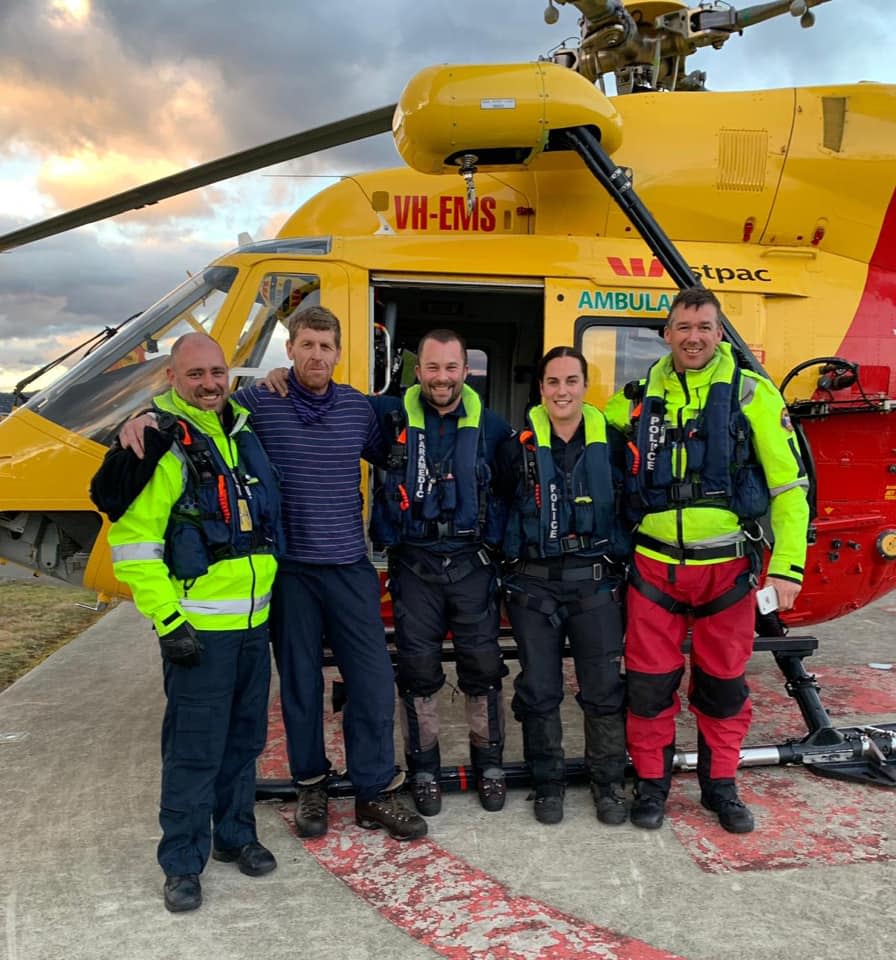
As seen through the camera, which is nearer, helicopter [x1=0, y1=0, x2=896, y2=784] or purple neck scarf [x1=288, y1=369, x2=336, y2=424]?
purple neck scarf [x1=288, y1=369, x2=336, y2=424]

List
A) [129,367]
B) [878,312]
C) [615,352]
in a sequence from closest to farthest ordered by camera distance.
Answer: [129,367] < [615,352] < [878,312]

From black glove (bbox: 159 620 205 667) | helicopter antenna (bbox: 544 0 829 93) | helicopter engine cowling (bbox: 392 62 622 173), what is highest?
helicopter antenna (bbox: 544 0 829 93)

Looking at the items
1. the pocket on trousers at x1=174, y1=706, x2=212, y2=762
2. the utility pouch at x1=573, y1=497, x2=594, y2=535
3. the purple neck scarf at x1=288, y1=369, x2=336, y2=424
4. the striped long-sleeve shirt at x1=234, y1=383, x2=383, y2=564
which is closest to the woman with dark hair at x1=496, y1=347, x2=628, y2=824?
the utility pouch at x1=573, y1=497, x2=594, y2=535

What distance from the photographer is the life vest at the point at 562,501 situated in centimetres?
324

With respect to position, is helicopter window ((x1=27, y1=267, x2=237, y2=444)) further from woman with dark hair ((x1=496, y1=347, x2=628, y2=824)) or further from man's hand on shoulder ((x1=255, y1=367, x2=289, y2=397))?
woman with dark hair ((x1=496, y1=347, x2=628, y2=824))

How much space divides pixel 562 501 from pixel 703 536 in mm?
577

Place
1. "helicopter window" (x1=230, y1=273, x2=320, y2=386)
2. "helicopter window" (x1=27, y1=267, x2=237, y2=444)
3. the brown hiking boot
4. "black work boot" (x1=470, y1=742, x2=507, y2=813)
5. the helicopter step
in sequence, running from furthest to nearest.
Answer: "helicopter window" (x1=230, y1=273, x2=320, y2=386), "helicopter window" (x1=27, y1=267, x2=237, y2=444), the helicopter step, "black work boot" (x1=470, y1=742, x2=507, y2=813), the brown hiking boot

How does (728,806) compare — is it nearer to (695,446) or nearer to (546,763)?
(546,763)

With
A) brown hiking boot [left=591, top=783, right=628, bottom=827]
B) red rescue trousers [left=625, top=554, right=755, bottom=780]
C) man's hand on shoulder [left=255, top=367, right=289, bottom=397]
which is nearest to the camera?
man's hand on shoulder [left=255, top=367, right=289, bottom=397]

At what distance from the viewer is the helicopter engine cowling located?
11.9ft

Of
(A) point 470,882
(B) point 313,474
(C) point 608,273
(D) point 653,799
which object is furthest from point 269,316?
(D) point 653,799

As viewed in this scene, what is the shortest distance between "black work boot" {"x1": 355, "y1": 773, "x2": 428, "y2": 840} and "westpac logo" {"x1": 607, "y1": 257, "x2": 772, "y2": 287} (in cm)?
275

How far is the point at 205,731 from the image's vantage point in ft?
9.04

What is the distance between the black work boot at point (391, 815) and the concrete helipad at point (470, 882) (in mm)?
56
